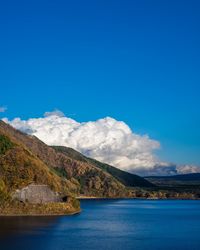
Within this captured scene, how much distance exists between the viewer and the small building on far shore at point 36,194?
18438cm

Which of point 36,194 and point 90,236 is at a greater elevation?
point 36,194

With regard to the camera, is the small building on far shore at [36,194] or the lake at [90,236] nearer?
the lake at [90,236]

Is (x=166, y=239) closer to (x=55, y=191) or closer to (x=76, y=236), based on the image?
(x=76, y=236)

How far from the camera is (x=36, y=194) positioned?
18975 cm

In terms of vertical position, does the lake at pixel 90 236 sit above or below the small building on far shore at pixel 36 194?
below

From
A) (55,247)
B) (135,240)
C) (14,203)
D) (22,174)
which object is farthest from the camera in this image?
(22,174)

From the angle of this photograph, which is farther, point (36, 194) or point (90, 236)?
point (36, 194)

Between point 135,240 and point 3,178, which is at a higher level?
point 3,178

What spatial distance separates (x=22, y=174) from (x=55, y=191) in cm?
1417

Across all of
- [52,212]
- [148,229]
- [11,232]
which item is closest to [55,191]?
[52,212]

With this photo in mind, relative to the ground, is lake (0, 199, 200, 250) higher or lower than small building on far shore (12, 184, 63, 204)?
lower

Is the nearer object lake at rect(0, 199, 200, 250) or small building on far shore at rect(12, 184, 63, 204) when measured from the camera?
lake at rect(0, 199, 200, 250)

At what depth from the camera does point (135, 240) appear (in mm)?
118250

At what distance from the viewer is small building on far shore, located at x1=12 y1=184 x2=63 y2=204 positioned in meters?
184
